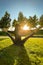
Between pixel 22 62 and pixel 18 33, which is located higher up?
pixel 18 33

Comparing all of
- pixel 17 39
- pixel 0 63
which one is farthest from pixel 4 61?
pixel 17 39

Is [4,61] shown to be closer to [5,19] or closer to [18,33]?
[18,33]

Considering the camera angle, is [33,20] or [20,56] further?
[33,20]

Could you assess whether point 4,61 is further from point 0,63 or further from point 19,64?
point 19,64

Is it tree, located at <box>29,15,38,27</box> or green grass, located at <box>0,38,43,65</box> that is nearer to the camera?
green grass, located at <box>0,38,43,65</box>

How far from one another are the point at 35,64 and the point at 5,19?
51.9 metres

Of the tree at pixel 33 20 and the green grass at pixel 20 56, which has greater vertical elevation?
the tree at pixel 33 20

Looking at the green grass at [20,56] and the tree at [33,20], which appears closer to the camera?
the green grass at [20,56]

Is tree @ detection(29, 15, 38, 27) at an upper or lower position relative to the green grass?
upper

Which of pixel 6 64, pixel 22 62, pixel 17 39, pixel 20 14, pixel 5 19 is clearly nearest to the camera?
pixel 6 64

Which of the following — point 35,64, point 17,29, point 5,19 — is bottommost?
point 35,64

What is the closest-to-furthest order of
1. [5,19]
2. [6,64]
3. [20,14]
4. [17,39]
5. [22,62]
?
[6,64] → [22,62] → [17,39] → [5,19] → [20,14]

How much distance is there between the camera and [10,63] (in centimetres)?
518

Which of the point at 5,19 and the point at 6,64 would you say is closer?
the point at 6,64
